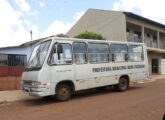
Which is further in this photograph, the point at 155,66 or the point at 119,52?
the point at 155,66

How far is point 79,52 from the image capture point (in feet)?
25.1

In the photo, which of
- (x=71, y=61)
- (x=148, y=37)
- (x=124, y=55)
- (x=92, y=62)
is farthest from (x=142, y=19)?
(x=71, y=61)

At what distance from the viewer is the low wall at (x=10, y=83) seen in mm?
10055

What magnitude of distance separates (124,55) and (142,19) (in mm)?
10731

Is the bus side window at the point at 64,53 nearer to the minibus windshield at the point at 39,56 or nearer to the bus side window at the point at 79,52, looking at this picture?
the bus side window at the point at 79,52

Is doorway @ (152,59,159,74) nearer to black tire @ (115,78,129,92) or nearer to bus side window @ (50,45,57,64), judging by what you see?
black tire @ (115,78,129,92)

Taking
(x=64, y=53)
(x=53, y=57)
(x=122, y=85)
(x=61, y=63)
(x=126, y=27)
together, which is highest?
(x=126, y=27)

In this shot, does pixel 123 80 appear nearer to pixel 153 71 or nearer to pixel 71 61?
pixel 71 61

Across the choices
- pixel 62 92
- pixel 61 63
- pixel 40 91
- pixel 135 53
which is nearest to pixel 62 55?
pixel 61 63

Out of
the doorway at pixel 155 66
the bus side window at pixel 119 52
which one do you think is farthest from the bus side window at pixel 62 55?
the doorway at pixel 155 66

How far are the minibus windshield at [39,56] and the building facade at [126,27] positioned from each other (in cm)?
1151

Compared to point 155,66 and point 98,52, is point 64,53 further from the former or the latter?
point 155,66

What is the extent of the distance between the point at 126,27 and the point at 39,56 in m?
15.5

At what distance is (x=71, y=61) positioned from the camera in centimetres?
728
